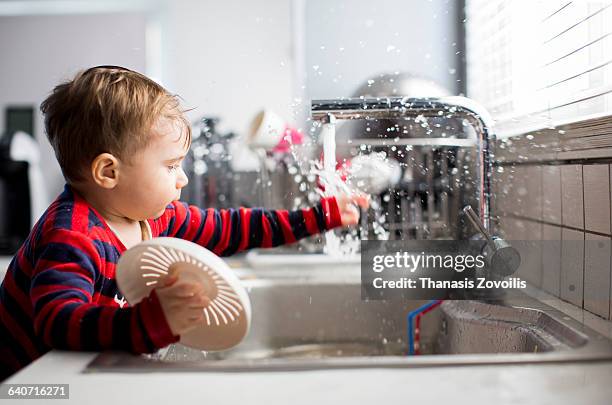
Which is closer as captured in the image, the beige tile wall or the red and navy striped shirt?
the red and navy striped shirt

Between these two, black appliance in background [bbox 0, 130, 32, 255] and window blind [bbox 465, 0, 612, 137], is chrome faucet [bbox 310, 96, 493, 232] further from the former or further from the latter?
black appliance in background [bbox 0, 130, 32, 255]

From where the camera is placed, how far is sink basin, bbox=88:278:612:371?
0.46m

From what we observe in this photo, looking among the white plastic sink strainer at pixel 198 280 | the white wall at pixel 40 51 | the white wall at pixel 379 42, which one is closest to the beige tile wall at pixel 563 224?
the white wall at pixel 379 42

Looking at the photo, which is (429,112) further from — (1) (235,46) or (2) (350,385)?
(1) (235,46)

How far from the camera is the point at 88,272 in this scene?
587 millimetres

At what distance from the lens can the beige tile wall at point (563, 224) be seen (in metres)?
0.63

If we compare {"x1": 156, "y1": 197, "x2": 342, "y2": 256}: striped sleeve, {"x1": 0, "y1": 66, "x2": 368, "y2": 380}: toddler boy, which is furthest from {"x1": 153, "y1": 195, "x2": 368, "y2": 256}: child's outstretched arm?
{"x1": 0, "y1": 66, "x2": 368, "y2": 380}: toddler boy

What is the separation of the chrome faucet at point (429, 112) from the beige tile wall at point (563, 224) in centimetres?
2

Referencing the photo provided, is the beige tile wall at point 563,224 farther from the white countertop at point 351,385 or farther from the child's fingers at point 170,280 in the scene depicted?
the child's fingers at point 170,280

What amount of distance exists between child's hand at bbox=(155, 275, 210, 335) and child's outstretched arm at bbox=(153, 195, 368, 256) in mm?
326

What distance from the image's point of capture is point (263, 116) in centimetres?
128

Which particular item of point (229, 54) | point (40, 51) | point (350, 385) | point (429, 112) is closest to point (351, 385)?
point (350, 385)

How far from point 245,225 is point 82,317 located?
0.38 m

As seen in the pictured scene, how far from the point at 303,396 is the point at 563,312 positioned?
1.19 feet
